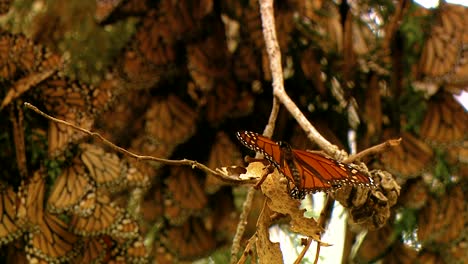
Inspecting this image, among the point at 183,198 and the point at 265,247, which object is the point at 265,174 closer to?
the point at 265,247

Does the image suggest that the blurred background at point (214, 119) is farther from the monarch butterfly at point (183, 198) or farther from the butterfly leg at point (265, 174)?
the butterfly leg at point (265, 174)

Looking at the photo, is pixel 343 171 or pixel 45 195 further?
pixel 45 195

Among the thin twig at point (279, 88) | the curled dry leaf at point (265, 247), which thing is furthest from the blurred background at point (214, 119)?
the curled dry leaf at point (265, 247)

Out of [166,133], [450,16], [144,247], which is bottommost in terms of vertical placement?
[144,247]

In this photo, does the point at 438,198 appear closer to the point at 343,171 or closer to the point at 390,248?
the point at 390,248

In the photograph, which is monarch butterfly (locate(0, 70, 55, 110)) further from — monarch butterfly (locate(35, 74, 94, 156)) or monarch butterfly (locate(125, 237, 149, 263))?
monarch butterfly (locate(125, 237, 149, 263))

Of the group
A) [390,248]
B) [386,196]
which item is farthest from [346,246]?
[386,196]
